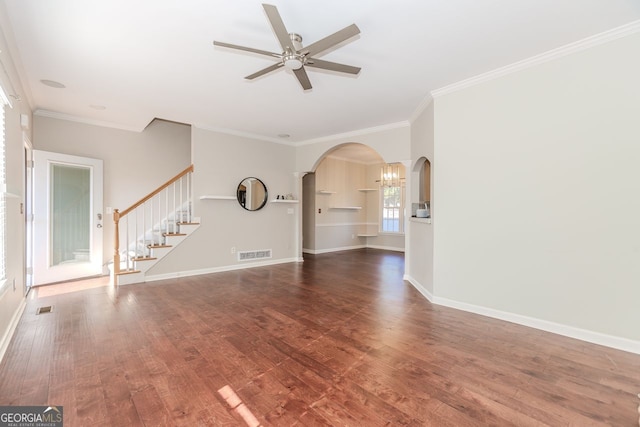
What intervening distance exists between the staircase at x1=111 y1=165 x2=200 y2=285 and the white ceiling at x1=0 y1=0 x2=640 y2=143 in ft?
5.43

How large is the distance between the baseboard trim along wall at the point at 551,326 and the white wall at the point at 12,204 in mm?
4525

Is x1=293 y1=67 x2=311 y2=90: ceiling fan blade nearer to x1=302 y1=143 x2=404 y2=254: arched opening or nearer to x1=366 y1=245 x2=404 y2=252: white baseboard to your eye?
x1=302 y1=143 x2=404 y2=254: arched opening

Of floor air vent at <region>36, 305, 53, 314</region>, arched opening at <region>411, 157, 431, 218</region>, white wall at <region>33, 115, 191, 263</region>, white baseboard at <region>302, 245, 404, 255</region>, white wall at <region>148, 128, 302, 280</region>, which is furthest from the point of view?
white baseboard at <region>302, 245, 404, 255</region>

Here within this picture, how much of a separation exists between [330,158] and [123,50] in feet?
20.1

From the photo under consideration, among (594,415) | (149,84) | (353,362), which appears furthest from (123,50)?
(594,415)

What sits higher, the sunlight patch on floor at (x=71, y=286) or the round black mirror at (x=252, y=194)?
the round black mirror at (x=252, y=194)

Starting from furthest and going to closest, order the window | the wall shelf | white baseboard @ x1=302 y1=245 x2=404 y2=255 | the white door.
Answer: the window, white baseboard @ x1=302 y1=245 x2=404 y2=255, the white door, the wall shelf

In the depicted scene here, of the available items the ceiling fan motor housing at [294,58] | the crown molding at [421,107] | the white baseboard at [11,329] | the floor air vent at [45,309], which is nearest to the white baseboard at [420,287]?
the crown molding at [421,107]

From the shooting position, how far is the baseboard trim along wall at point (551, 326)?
255 centimetres

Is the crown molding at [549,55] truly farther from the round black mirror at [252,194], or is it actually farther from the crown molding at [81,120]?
the crown molding at [81,120]

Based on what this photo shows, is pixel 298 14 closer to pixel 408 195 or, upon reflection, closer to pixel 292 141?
pixel 408 195

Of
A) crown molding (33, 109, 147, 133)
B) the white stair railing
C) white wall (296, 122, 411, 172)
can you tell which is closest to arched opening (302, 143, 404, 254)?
white wall (296, 122, 411, 172)

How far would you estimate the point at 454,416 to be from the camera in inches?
67.8

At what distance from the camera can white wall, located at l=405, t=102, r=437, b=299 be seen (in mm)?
3928
